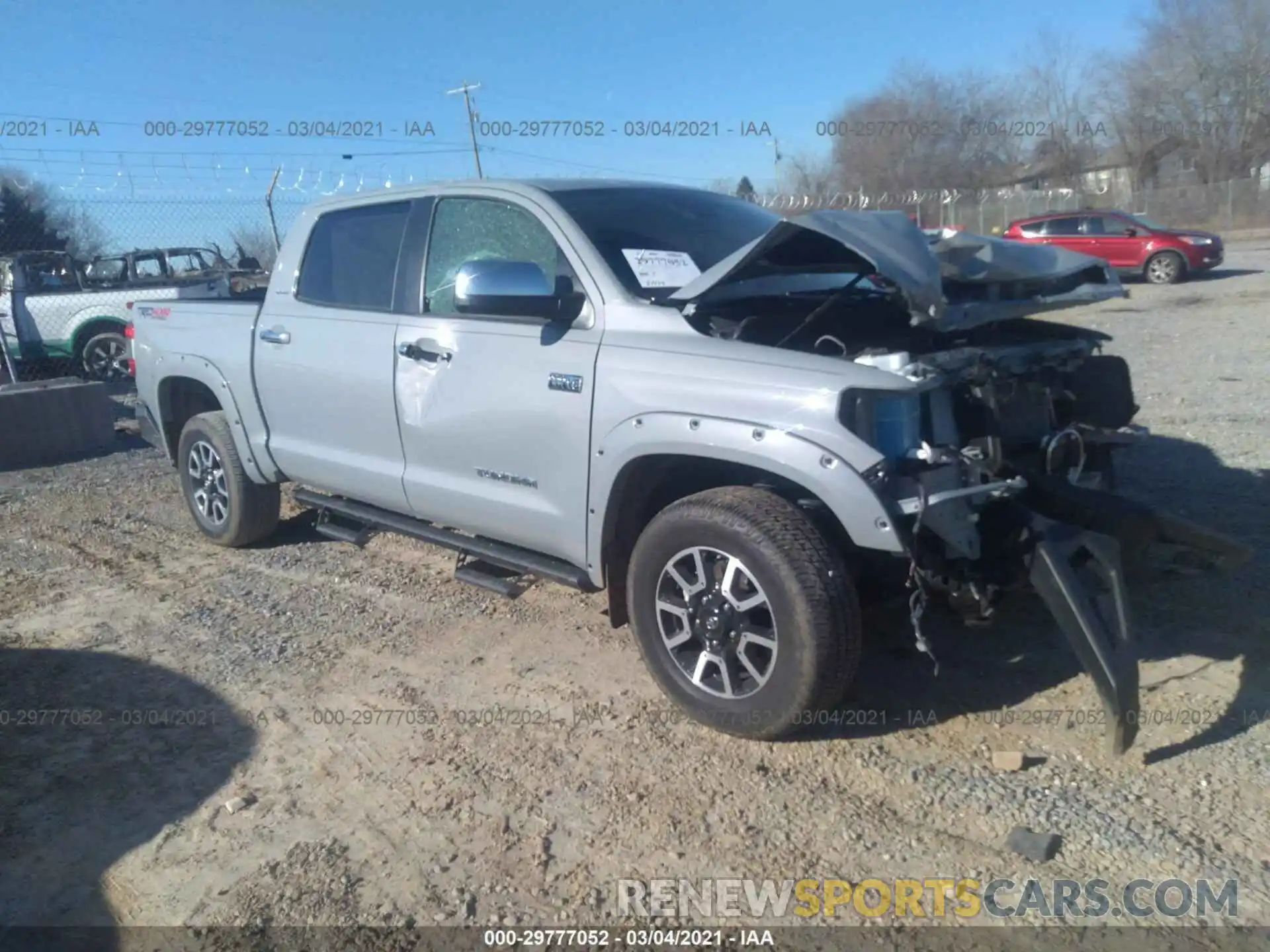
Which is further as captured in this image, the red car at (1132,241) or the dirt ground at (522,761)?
the red car at (1132,241)

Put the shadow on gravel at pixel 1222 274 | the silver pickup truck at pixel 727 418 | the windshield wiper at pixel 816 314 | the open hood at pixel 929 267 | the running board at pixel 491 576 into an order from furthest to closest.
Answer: the shadow on gravel at pixel 1222 274 → the running board at pixel 491 576 → the windshield wiper at pixel 816 314 → the open hood at pixel 929 267 → the silver pickup truck at pixel 727 418

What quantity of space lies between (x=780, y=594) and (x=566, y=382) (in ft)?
3.90

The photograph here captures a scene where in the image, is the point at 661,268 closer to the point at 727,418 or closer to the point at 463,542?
the point at 727,418

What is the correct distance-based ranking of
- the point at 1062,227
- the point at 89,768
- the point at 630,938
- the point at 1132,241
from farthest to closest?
the point at 1062,227, the point at 1132,241, the point at 89,768, the point at 630,938

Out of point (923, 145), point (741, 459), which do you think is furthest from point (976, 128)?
point (741, 459)

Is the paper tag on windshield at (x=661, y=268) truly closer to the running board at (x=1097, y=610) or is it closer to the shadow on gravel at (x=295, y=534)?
the running board at (x=1097, y=610)

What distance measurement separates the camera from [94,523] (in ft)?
23.4

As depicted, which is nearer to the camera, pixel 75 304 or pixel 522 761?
pixel 522 761

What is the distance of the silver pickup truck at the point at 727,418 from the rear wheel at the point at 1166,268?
18071mm

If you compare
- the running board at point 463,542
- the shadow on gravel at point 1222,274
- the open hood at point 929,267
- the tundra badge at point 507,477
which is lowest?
the running board at point 463,542

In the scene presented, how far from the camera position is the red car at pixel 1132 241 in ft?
65.4

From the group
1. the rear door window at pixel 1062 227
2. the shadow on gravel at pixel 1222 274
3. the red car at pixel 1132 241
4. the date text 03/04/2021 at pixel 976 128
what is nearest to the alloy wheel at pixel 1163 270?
the red car at pixel 1132 241

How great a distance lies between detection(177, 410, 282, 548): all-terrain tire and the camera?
585 centimetres

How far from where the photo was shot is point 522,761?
3.64 metres
